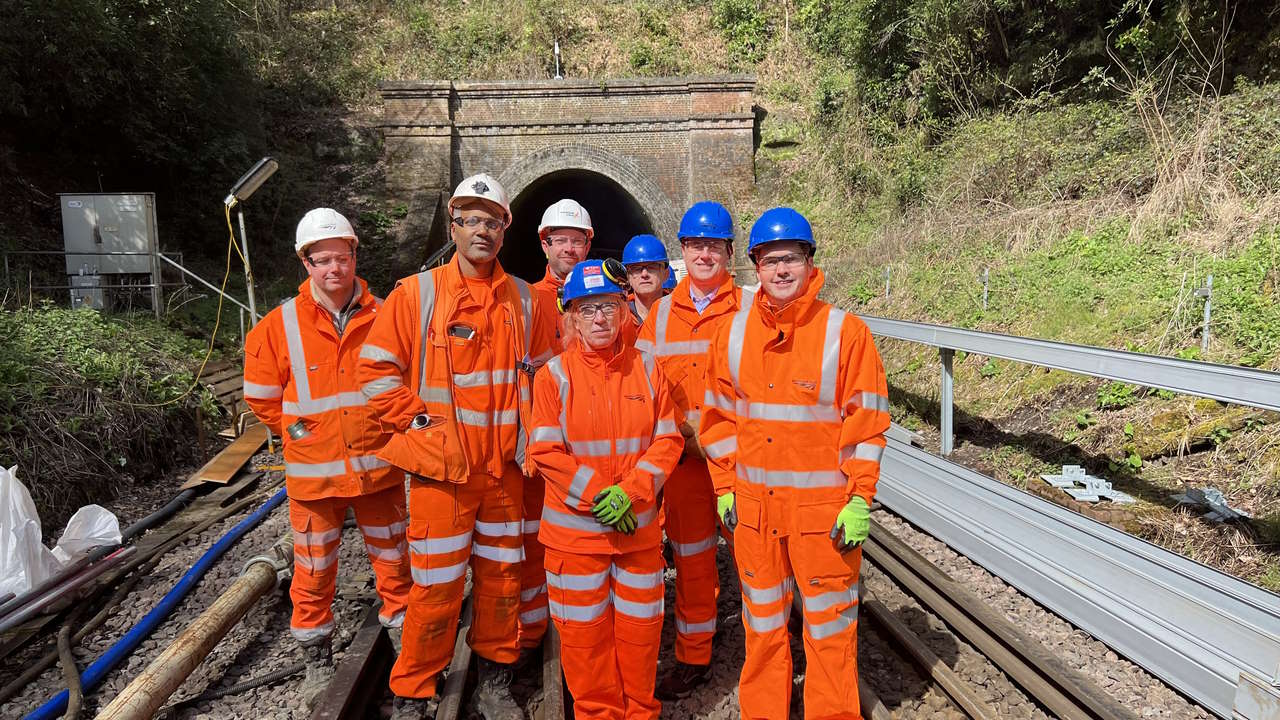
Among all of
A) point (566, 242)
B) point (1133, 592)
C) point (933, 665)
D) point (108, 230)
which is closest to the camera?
point (933, 665)

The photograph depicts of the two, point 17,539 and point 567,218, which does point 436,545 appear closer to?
point 567,218

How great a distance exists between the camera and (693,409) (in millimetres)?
3566

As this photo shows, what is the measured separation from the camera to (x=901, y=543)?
4.82 meters

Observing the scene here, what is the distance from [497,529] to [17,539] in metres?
3.24

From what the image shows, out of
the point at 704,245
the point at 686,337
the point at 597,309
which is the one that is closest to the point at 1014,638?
the point at 686,337

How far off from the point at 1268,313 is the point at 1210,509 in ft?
6.64

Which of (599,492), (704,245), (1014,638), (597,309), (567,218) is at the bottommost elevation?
(1014,638)

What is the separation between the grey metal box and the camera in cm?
965

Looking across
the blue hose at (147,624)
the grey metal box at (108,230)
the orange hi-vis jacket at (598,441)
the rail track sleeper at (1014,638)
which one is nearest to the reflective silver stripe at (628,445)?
the orange hi-vis jacket at (598,441)

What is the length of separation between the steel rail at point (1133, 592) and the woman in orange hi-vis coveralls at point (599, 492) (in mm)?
2436

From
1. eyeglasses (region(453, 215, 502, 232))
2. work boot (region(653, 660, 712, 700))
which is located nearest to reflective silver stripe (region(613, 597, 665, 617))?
work boot (region(653, 660, 712, 700))

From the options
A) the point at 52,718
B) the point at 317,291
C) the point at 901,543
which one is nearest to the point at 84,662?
the point at 52,718

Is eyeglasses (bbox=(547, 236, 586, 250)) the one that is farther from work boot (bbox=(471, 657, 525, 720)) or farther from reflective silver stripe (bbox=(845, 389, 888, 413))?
work boot (bbox=(471, 657, 525, 720))

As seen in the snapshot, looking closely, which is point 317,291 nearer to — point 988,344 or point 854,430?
point 854,430
